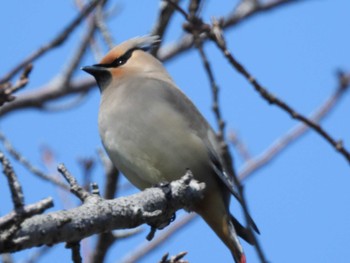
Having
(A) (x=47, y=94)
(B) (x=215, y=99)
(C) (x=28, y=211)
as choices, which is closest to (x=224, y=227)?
(A) (x=47, y=94)

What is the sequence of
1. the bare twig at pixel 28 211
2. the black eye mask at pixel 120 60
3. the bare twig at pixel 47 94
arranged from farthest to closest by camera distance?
the bare twig at pixel 47 94 < the black eye mask at pixel 120 60 < the bare twig at pixel 28 211

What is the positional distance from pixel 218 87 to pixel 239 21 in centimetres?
349

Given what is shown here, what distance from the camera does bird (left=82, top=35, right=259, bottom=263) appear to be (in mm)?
4254

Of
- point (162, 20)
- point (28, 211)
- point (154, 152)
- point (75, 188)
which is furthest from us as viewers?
point (162, 20)

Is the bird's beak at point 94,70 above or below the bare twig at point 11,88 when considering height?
above

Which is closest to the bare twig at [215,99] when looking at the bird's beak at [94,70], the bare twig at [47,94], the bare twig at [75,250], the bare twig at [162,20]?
the bare twig at [75,250]

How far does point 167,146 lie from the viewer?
426 cm

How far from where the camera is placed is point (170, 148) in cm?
426

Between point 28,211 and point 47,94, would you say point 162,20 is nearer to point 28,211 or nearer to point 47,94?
point 47,94

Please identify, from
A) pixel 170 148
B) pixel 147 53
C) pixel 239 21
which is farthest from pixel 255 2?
pixel 170 148

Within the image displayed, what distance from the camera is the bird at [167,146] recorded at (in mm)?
4254

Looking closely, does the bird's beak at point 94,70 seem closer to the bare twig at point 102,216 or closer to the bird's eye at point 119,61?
the bird's eye at point 119,61

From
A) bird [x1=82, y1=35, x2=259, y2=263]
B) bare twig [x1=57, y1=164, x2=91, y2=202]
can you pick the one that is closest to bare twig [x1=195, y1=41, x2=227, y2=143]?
bare twig [x1=57, y1=164, x2=91, y2=202]

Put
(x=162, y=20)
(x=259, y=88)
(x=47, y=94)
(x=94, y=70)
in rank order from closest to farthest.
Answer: (x=259, y=88) < (x=162, y=20) < (x=94, y=70) < (x=47, y=94)
